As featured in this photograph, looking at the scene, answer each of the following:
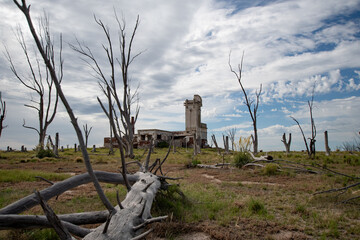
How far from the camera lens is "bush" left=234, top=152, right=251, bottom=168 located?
40.1ft

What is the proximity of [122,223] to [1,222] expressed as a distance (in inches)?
50.8

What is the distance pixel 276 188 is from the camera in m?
6.95

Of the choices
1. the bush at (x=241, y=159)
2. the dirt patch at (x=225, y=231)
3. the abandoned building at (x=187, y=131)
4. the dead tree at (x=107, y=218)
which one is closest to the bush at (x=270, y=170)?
the bush at (x=241, y=159)

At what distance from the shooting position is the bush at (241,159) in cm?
1222

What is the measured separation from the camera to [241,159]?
12.3 metres

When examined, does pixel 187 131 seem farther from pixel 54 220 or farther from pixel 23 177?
pixel 54 220

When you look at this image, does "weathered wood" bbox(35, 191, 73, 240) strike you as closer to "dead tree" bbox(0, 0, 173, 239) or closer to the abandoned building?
"dead tree" bbox(0, 0, 173, 239)

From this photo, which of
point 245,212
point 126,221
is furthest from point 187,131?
point 126,221

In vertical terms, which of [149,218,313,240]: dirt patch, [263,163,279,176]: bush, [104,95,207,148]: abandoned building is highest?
[104,95,207,148]: abandoned building

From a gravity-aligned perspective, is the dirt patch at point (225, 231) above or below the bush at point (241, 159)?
below

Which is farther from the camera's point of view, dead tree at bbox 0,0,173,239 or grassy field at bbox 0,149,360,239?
A: grassy field at bbox 0,149,360,239

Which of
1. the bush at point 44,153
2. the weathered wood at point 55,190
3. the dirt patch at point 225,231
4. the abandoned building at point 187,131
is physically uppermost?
the abandoned building at point 187,131

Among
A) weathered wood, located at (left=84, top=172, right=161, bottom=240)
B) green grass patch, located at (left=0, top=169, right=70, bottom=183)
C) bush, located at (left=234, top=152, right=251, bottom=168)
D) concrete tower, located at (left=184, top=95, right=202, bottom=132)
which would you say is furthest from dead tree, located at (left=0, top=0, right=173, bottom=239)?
concrete tower, located at (left=184, top=95, right=202, bottom=132)

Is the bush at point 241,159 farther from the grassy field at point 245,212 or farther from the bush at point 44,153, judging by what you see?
the bush at point 44,153
